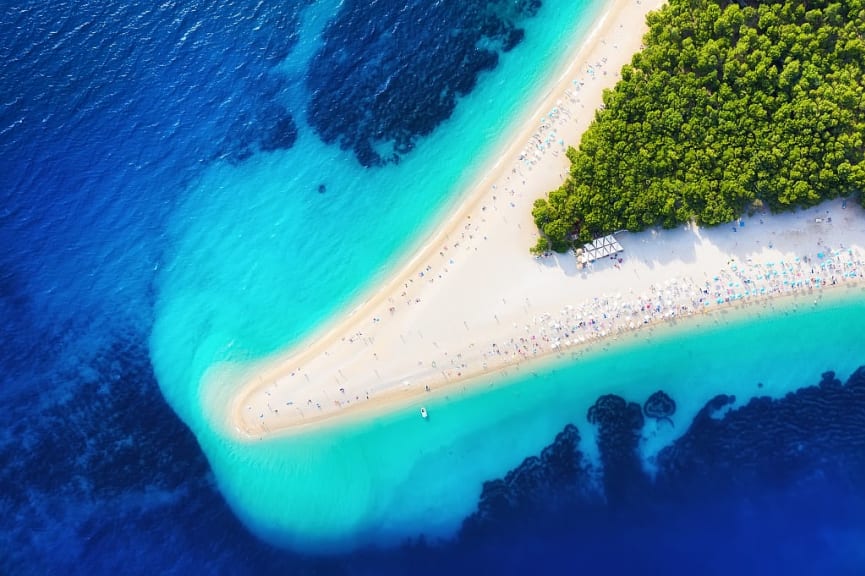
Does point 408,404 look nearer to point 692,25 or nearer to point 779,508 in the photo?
point 779,508

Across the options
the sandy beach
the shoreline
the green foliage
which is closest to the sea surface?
the shoreline

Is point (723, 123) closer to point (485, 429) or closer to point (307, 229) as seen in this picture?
point (485, 429)

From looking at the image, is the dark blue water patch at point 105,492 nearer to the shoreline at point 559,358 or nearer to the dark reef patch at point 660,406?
the shoreline at point 559,358

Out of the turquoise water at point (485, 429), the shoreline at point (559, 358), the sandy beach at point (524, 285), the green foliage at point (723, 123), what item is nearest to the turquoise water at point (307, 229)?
the sandy beach at point (524, 285)

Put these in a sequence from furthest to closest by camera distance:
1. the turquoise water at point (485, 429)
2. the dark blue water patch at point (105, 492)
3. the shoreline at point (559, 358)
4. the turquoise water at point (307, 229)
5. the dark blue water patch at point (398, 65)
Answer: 1. the dark blue water patch at point (398, 65)
2. the turquoise water at point (307, 229)
3. the dark blue water patch at point (105, 492)
4. the turquoise water at point (485, 429)
5. the shoreline at point (559, 358)

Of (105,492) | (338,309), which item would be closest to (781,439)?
(338,309)

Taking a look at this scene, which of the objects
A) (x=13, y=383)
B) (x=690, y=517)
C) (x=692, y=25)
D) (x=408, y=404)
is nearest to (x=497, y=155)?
(x=692, y=25)
